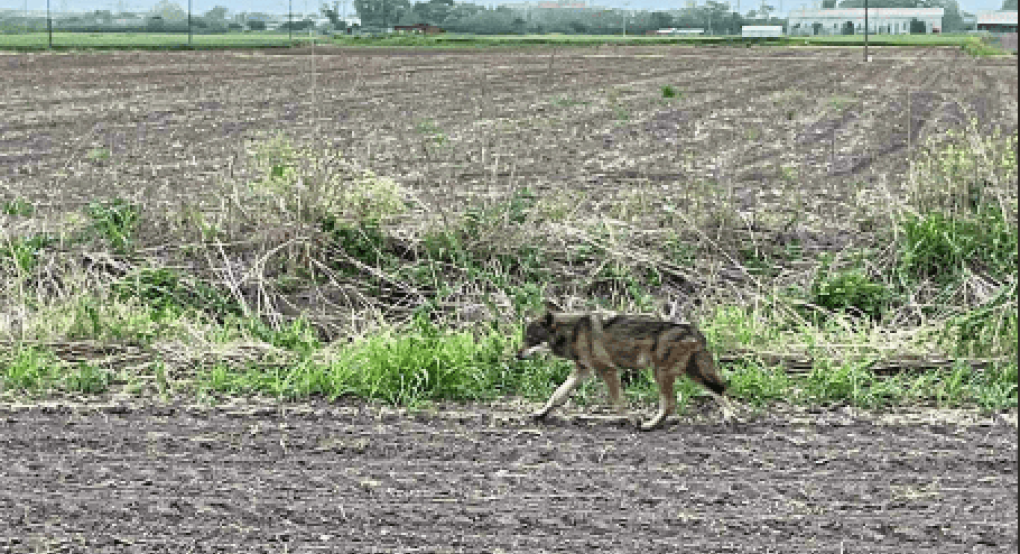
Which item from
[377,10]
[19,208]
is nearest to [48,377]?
[19,208]

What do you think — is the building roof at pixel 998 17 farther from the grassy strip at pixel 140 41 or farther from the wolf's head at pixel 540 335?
the grassy strip at pixel 140 41

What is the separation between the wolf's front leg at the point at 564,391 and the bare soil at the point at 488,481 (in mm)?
103

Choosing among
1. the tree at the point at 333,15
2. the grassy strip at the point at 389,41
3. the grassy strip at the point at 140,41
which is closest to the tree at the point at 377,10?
the tree at the point at 333,15

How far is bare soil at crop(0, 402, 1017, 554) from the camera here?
4426mm

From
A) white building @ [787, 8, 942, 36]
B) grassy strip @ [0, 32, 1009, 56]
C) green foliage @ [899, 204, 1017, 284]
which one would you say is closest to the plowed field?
white building @ [787, 8, 942, 36]

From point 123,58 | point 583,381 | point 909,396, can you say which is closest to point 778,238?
point 909,396

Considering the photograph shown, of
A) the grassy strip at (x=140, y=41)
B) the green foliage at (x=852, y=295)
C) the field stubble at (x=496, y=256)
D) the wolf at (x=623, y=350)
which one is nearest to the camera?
the wolf at (x=623, y=350)

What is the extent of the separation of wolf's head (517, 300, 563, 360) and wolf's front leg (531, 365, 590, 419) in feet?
0.50

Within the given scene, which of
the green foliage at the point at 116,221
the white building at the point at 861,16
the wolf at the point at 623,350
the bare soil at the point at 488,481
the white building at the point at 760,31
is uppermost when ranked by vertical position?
the white building at the point at 760,31

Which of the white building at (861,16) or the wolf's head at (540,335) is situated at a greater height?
the white building at (861,16)

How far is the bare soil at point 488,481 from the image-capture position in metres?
4.43

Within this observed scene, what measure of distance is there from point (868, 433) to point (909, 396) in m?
0.63

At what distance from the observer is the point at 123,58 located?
48.3 metres

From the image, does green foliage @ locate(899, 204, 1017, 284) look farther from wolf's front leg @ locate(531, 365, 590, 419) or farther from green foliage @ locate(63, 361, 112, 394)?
green foliage @ locate(63, 361, 112, 394)
